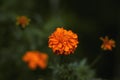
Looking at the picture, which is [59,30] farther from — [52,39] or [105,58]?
[105,58]

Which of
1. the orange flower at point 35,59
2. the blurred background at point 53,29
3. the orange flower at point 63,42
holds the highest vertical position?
the blurred background at point 53,29

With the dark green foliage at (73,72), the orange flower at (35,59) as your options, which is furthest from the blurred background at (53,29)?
the dark green foliage at (73,72)

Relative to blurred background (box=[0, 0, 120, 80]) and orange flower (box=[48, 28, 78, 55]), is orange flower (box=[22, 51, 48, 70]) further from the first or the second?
orange flower (box=[48, 28, 78, 55])

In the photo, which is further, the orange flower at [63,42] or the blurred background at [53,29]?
the blurred background at [53,29]

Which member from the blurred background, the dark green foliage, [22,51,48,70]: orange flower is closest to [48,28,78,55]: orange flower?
the dark green foliage

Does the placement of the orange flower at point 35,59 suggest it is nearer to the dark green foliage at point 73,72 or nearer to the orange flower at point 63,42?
the dark green foliage at point 73,72

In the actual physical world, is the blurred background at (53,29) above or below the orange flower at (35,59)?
above
